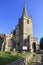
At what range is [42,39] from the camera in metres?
77.2

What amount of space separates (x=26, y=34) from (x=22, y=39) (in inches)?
133

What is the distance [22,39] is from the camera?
67.4 meters

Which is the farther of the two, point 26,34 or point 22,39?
point 26,34

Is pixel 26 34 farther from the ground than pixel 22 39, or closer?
farther from the ground

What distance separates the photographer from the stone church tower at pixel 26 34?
6471cm

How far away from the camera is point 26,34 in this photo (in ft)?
227

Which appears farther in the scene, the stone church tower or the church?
the stone church tower

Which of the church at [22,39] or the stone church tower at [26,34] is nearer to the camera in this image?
the church at [22,39]

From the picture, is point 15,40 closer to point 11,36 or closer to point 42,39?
point 11,36

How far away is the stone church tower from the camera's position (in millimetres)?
64713

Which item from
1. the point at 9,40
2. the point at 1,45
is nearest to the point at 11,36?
the point at 9,40

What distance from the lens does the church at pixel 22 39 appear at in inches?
2525

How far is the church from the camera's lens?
64125 millimetres

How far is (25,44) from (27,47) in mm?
2241
